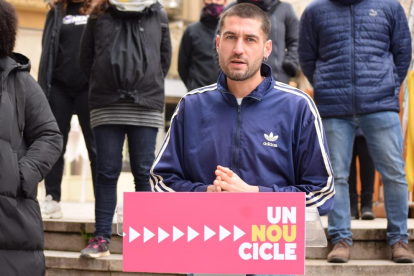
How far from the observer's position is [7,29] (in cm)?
363

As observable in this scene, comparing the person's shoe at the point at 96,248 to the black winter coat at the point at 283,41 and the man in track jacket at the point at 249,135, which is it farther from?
the man in track jacket at the point at 249,135

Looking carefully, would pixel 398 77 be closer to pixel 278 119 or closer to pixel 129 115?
pixel 129 115

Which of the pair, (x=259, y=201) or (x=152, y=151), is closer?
(x=259, y=201)

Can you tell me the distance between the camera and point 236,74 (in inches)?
116

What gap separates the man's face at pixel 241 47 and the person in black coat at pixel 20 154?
1.09m

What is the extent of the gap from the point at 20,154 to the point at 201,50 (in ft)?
9.78

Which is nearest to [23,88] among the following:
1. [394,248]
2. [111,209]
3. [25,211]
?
[25,211]

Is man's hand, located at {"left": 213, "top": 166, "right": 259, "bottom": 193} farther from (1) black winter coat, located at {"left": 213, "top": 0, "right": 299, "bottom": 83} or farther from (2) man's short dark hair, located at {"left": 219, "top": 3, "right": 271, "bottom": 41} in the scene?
(1) black winter coat, located at {"left": 213, "top": 0, "right": 299, "bottom": 83}

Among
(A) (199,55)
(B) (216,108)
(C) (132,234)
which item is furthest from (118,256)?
(C) (132,234)

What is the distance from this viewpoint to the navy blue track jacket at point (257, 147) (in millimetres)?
2922

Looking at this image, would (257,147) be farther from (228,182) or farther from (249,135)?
(228,182)

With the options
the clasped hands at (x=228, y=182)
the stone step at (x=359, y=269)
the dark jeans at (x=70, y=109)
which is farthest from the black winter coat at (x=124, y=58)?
the clasped hands at (x=228, y=182)

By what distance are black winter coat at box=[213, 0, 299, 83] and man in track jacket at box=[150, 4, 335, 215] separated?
9.34 feet

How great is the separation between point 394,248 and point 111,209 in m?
1.88
